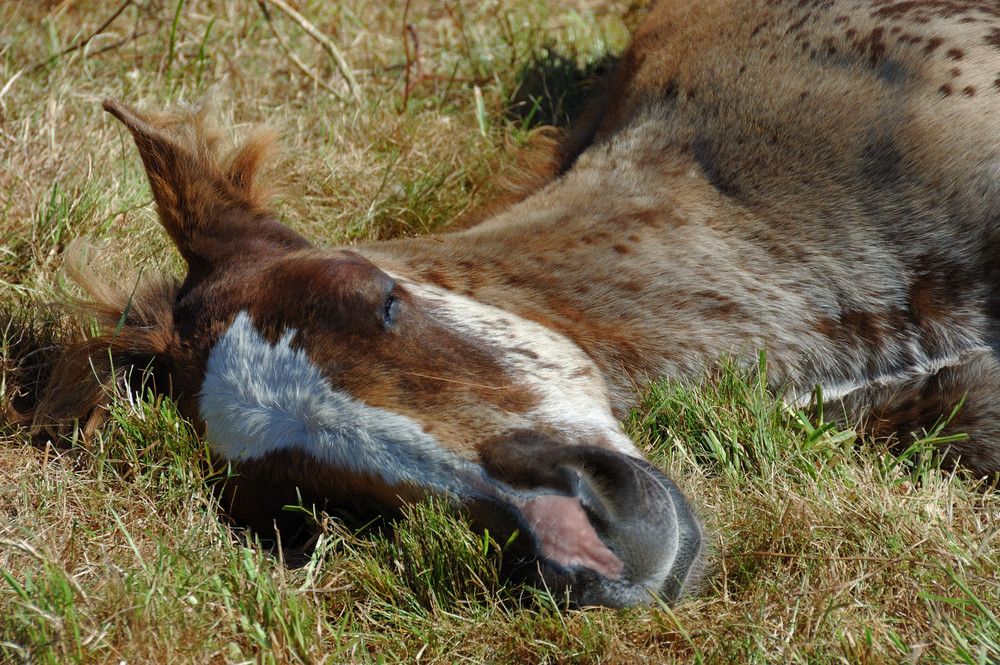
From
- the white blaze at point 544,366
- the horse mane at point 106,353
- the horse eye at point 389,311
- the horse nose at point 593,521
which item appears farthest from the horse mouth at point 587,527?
the horse mane at point 106,353

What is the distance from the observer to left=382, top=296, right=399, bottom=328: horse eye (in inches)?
90.7

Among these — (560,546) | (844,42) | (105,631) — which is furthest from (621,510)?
(844,42)

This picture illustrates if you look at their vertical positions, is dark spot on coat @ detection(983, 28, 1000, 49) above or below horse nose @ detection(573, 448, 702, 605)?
above

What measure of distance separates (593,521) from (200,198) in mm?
1529

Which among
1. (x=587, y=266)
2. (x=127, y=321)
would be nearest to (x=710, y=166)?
(x=587, y=266)

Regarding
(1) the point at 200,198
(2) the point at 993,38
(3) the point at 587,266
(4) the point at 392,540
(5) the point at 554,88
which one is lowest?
(4) the point at 392,540

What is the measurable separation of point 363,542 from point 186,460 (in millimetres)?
603

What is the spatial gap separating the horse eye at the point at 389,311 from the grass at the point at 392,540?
464 millimetres

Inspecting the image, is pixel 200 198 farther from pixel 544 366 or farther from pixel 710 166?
pixel 710 166

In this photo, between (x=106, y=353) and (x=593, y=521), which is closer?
(x=593, y=521)

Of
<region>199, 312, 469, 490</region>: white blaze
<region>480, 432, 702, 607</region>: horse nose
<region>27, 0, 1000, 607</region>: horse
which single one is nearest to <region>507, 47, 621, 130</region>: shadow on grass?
<region>27, 0, 1000, 607</region>: horse

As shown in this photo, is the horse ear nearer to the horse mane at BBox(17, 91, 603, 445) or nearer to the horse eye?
the horse mane at BBox(17, 91, 603, 445)

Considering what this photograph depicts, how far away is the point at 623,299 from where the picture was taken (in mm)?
2668

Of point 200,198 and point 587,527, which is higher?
point 200,198
